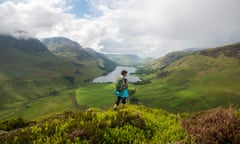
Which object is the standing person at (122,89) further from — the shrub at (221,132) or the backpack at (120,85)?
the shrub at (221,132)

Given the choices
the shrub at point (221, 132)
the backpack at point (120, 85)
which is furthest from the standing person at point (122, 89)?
the shrub at point (221, 132)

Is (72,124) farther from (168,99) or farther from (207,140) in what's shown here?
(168,99)

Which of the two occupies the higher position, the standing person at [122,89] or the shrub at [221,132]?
the standing person at [122,89]

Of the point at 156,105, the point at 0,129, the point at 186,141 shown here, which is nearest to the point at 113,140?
the point at 186,141

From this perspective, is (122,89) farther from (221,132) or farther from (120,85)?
(221,132)

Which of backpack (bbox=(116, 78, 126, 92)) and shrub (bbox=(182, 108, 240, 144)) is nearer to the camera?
shrub (bbox=(182, 108, 240, 144))

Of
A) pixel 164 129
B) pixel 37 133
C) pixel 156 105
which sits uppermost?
pixel 37 133

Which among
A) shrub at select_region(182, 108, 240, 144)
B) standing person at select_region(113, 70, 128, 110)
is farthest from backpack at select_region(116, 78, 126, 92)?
shrub at select_region(182, 108, 240, 144)

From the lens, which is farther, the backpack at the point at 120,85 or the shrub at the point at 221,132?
the backpack at the point at 120,85

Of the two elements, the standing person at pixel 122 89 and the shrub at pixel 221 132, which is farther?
the standing person at pixel 122 89

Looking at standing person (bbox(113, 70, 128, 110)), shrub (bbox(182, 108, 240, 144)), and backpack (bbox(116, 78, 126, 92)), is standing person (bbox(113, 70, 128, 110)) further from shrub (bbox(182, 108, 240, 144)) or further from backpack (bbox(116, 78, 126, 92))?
shrub (bbox(182, 108, 240, 144))

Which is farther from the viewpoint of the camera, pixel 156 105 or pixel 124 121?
pixel 156 105

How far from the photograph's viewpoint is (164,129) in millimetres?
10344

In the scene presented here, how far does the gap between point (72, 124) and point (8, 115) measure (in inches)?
7394
